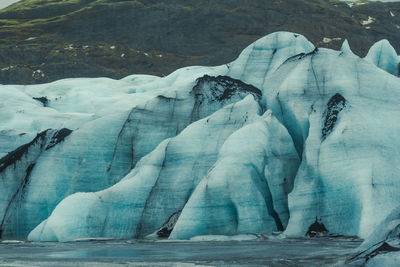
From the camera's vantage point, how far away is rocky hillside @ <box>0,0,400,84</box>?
79.5 m

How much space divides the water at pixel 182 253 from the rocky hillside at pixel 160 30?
190 feet

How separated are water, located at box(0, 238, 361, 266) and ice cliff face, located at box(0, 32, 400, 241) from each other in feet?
4.45

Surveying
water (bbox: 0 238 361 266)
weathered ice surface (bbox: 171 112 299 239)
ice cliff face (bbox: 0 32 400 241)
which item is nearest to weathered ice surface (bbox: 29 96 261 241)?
ice cliff face (bbox: 0 32 400 241)

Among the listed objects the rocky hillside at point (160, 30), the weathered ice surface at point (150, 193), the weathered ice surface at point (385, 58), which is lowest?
the rocky hillside at point (160, 30)

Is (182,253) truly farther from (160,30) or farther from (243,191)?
(160,30)

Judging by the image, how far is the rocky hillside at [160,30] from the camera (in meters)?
79.5

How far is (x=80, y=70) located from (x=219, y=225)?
5619 cm

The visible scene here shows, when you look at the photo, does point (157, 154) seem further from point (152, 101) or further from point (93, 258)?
point (93, 258)

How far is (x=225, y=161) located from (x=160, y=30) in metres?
71.8

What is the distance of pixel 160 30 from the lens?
297 ft

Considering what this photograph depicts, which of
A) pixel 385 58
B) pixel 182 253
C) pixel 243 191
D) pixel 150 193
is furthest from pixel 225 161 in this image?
pixel 385 58

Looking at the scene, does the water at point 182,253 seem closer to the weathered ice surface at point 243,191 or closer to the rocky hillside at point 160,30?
the weathered ice surface at point 243,191

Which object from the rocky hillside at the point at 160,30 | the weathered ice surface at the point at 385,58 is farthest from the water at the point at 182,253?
the rocky hillside at the point at 160,30

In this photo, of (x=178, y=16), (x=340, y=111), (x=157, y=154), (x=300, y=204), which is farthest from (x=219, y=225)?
(x=178, y=16)
